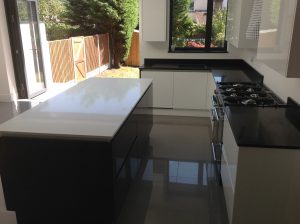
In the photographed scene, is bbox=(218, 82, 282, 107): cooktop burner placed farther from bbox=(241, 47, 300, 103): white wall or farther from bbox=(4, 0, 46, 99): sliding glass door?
bbox=(4, 0, 46, 99): sliding glass door

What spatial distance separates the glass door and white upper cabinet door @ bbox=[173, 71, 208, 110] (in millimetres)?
3289

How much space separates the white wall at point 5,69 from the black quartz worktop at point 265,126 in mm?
4734

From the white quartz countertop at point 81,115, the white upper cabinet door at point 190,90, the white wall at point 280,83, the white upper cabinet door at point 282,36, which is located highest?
the white upper cabinet door at point 282,36

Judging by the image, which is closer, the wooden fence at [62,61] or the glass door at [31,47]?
the glass door at [31,47]

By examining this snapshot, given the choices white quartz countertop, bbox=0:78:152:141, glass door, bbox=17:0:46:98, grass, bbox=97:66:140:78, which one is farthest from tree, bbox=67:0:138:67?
white quartz countertop, bbox=0:78:152:141

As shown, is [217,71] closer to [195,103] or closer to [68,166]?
[195,103]

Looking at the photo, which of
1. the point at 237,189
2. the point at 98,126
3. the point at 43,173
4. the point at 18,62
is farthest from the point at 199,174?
the point at 18,62

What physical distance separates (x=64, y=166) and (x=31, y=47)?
5.05 metres

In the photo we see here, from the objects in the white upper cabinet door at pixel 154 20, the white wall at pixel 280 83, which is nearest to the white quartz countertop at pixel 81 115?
the white wall at pixel 280 83

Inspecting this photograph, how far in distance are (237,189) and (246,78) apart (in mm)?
2403

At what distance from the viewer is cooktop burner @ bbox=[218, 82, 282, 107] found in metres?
2.61

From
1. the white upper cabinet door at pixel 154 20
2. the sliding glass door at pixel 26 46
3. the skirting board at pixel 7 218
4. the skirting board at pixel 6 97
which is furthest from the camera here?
the skirting board at pixel 6 97

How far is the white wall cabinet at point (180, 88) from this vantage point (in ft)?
15.0

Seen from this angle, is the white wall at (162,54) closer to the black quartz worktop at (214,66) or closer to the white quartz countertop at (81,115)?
the black quartz worktop at (214,66)
